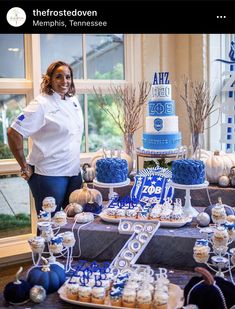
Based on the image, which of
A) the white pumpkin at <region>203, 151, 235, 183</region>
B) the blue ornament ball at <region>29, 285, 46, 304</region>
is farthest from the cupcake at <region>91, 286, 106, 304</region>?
the white pumpkin at <region>203, 151, 235, 183</region>

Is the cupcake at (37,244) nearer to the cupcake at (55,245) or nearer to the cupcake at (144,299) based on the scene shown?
the cupcake at (55,245)

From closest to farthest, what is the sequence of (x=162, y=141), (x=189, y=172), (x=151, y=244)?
(x=151, y=244) < (x=189, y=172) < (x=162, y=141)

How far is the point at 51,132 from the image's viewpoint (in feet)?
6.37

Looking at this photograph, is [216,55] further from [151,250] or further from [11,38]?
[151,250]

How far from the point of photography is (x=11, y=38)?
2.63 metres

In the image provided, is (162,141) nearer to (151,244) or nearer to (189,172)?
(189,172)

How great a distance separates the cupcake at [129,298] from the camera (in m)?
1.09

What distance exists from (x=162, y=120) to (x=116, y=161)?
0.45 m

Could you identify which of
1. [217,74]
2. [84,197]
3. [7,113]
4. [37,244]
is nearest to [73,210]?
[84,197]

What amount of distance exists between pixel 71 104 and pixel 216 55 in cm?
123

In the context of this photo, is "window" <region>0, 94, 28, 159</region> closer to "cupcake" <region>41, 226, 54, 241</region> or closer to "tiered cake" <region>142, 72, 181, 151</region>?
"tiered cake" <region>142, 72, 181, 151</region>

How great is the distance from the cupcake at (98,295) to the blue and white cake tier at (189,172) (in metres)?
0.59

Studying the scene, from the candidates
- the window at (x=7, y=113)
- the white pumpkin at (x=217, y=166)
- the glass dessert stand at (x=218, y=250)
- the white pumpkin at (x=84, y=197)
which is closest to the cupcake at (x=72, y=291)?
the glass dessert stand at (x=218, y=250)

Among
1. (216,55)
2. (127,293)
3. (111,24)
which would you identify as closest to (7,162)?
(216,55)
